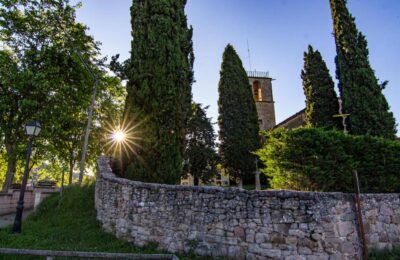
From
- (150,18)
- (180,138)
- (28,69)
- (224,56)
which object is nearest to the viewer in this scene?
(180,138)

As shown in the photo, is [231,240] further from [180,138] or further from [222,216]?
[180,138]

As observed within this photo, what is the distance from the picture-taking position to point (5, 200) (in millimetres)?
12539

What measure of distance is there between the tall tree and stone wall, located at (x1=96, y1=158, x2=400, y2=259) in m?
11.5

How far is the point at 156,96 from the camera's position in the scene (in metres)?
9.66

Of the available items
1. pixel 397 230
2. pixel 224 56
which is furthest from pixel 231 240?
pixel 224 56

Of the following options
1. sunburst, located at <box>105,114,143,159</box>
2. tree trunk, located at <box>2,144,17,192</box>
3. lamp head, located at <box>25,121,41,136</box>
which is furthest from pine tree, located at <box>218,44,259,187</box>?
lamp head, located at <box>25,121,41,136</box>

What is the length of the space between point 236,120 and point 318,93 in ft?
23.1

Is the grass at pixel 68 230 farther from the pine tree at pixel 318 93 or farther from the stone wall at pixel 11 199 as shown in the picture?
the pine tree at pixel 318 93

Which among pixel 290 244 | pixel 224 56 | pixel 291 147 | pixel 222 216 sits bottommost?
pixel 290 244

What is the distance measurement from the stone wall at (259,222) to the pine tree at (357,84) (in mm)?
9080

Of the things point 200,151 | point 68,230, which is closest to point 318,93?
point 200,151

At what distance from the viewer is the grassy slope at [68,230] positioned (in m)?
6.14

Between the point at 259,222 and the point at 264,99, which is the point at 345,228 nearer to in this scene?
the point at 259,222

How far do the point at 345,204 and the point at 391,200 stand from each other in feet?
5.71
